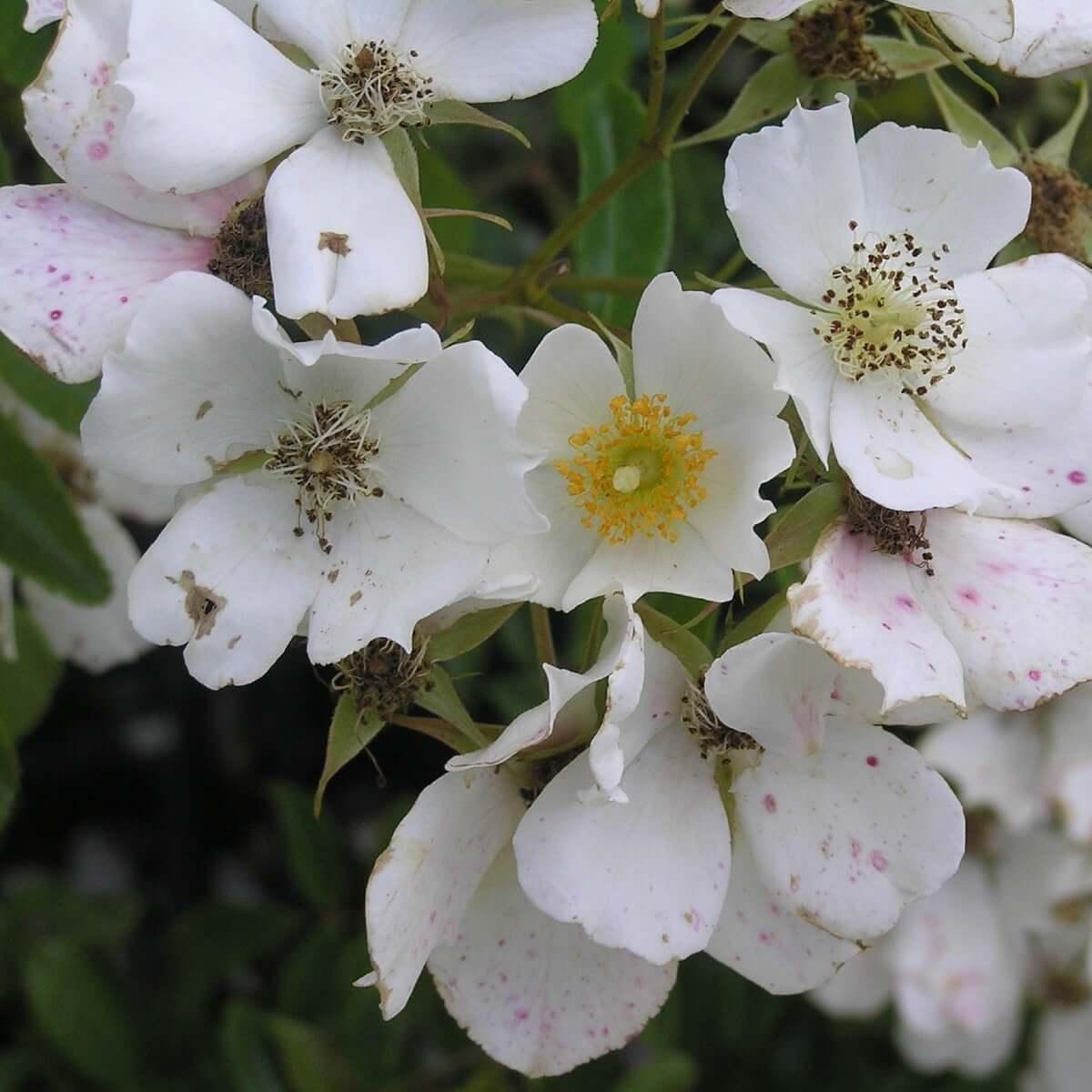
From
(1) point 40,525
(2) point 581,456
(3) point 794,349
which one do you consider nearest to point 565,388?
(2) point 581,456

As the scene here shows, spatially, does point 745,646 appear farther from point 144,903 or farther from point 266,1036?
point 144,903

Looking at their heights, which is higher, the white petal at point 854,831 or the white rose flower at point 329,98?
the white rose flower at point 329,98

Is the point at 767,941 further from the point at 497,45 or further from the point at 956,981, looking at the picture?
the point at 956,981

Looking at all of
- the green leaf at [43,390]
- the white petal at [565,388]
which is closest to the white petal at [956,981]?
the white petal at [565,388]

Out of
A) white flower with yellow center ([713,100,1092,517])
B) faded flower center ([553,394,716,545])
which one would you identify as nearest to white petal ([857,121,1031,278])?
white flower with yellow center ([713,100,1092,517])

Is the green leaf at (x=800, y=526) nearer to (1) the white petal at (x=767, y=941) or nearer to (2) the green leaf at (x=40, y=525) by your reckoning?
(1) the white petal at (x=767, y=941)

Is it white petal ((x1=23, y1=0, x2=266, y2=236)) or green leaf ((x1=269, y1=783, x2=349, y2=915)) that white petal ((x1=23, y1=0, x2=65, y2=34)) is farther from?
green leaf ((x1=269, y1=783, x2=349, y2=915))

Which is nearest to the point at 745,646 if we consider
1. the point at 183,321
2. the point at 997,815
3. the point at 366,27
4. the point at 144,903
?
the point at 183,321
